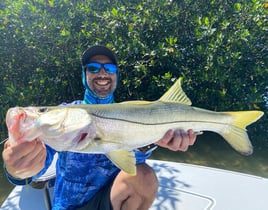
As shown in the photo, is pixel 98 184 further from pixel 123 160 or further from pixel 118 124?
pixel 118 124

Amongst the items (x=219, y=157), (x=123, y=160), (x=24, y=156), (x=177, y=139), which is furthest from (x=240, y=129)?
(x=219, y=157)

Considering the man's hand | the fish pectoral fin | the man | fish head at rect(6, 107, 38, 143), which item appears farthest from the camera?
the man

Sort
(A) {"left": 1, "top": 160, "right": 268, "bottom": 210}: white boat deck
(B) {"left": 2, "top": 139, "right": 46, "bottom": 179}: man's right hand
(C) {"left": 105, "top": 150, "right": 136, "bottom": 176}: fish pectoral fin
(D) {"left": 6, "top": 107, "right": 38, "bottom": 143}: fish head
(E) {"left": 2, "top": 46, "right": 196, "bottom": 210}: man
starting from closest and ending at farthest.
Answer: (D) {"left": 6, "top": 107, "right": 38, "bottom": 143}: fish head
(B) {"left": 2, "top": 139, "right": 46, "bottom": 179}: man's right hand
(C) {"left": 105, "top": 150, "right": 136, "bottom": 176}: fish pectoral fin
(E) {"left": 2, "top": 46, "right": 196, "bottom": 210}: man
(A) {"left": 1, "top": 160, "right": 268, "bottom": 210}: white boat deck

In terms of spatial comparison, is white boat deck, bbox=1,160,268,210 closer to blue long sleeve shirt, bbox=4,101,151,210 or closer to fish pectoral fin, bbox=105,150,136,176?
blue long sleeve shirt, bbox=4,101,151,210

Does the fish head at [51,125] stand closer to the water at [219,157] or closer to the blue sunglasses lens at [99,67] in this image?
the blue sunglasses lens at [99,67]

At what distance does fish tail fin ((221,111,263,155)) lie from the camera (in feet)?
7.09

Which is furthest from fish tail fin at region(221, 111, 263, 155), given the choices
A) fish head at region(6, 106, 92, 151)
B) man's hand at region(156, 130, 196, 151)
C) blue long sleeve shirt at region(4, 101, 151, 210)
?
fish head at region(6, 106, 92, 151)

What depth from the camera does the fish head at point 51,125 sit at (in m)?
1.58

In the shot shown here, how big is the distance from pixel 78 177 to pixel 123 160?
0.88 metres

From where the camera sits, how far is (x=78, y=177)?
263cm

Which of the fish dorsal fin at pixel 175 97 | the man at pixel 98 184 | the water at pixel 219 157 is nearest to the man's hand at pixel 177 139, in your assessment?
the fish dorsal fin at pixel 175 97

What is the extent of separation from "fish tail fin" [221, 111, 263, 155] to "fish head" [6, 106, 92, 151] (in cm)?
95

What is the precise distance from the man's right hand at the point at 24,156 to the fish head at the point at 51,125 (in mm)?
80

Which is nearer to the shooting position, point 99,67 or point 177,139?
point 177,139
